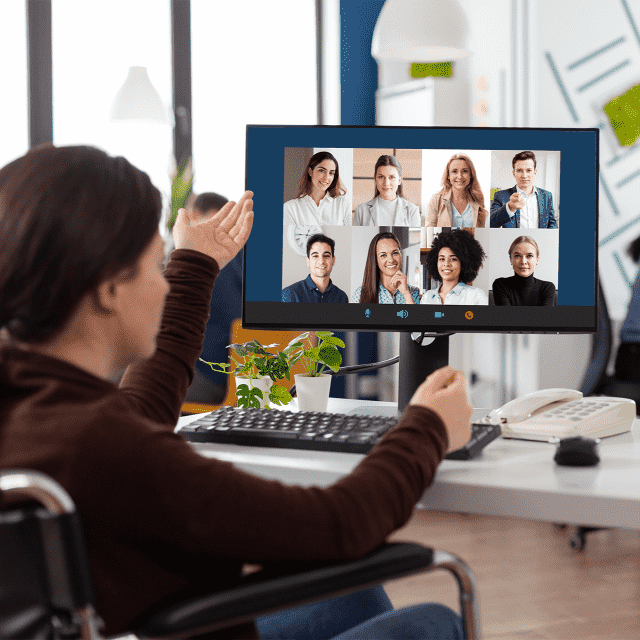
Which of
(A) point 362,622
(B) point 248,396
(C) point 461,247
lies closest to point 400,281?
(C) point 461,247

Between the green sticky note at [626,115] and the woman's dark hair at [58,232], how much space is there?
331 centimetres

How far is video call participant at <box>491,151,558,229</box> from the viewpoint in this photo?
51.4 inches

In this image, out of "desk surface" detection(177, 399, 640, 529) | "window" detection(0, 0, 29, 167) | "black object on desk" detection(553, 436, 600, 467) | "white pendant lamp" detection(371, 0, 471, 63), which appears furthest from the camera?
"window" detection(0, 0, 29, 167)

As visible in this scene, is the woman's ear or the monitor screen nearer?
the woman's ear

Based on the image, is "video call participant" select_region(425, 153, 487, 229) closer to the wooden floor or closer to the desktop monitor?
the desktop monitor

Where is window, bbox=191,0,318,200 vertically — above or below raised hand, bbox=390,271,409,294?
above

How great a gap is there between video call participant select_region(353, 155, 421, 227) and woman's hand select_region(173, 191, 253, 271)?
0.62 feet

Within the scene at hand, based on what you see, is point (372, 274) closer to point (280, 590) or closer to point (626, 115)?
point (280, 590)

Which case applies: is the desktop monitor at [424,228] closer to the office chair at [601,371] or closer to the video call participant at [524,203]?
the video call participant at [524,203]

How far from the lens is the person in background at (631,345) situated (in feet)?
9.28

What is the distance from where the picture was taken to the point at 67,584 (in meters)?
0.60

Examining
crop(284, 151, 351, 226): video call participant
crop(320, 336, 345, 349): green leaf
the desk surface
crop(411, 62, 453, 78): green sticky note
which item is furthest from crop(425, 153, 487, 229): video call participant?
crop(411, 62, 453, 78): green sticky note

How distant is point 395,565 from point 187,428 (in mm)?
511

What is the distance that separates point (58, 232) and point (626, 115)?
11.2 feet
